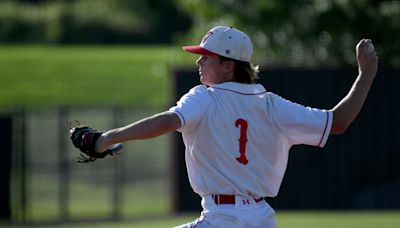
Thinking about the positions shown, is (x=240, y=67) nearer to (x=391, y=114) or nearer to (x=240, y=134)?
(x=240, y=134)

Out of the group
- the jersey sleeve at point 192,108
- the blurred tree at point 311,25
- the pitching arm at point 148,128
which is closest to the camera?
the pitching arm at point 148,128

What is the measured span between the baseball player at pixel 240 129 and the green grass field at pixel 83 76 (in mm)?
23118

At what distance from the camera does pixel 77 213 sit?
59.1ft

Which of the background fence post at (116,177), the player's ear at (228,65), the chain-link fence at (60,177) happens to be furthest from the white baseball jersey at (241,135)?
the background fence post at (116,177)

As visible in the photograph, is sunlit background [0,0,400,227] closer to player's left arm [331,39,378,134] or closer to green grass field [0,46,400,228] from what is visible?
green grass field [0,46,400,228]

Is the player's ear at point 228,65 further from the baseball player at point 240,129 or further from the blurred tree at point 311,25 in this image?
the blurred tree at point 311,25

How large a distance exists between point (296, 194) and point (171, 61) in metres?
17.1

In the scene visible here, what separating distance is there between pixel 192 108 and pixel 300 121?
675mm

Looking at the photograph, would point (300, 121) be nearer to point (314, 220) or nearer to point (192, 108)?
point (192, 108)

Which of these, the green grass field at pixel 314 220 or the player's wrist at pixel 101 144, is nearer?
the player's wrist at pixel 101 144

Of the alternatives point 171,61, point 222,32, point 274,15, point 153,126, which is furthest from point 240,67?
point 171,61

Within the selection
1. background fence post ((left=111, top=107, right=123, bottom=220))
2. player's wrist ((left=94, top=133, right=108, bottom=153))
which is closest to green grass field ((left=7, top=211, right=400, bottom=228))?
background fence post ((left=111, top=107, right=123, bottom=220))

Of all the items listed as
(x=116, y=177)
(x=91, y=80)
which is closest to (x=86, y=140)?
(x=116, y=177)

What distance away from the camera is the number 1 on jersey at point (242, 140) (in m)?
5.36
